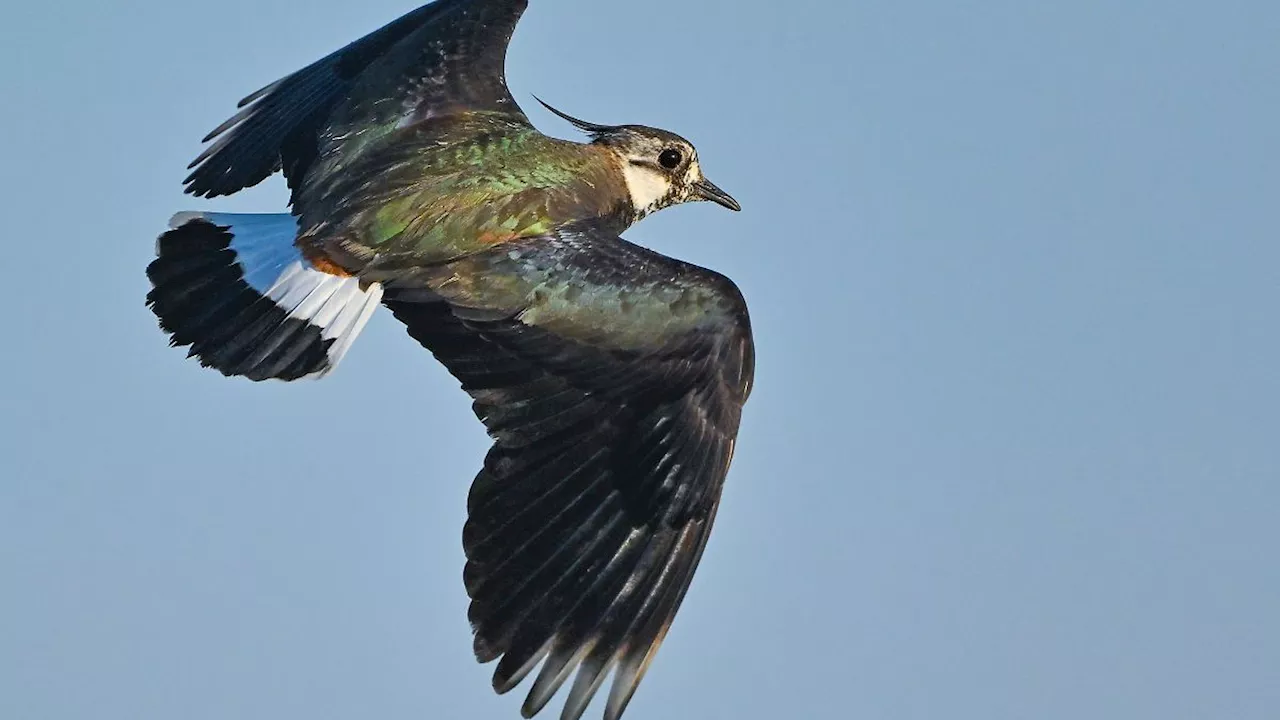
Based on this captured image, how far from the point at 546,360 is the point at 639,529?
30.3 inches

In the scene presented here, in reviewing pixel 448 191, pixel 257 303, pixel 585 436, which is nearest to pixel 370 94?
pixel 448 191

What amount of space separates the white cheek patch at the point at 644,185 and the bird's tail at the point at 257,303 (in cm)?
177

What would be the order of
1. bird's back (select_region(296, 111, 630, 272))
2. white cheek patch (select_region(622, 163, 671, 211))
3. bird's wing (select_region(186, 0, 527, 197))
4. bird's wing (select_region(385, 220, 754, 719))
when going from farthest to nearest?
white cheek patch (select_region(622, 163, 671, 211)), bird's wing (select_region(186, 0, 527, 197)), bird's back (select_region(296, 111, 630, 272)), bird's wing (select_region(385, 220, 754, 719))

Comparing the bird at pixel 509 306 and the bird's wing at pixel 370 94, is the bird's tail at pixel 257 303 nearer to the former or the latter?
the bird at pixel 509 306

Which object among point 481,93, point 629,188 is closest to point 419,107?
point 481,93

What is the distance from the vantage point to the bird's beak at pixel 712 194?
38.1 feet

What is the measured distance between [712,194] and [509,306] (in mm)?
2811

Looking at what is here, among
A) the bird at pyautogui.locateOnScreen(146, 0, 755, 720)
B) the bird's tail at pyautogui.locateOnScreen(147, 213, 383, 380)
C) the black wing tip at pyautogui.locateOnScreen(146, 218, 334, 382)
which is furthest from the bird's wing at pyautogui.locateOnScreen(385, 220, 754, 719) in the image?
the black wing tip at pyautogui.locateOnScreen(146, 218, 334, 382)

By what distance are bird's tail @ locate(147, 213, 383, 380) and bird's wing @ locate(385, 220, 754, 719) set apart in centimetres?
32

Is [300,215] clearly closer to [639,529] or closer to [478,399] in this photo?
[478,399]

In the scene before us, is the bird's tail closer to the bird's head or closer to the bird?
the bird

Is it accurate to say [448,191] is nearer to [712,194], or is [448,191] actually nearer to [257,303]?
[257,303]

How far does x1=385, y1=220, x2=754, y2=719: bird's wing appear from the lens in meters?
8.41

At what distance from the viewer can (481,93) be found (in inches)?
422
